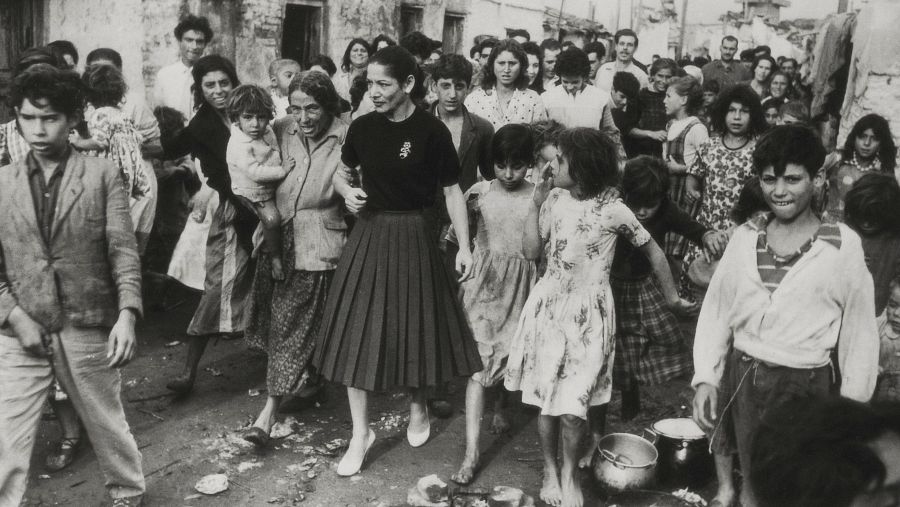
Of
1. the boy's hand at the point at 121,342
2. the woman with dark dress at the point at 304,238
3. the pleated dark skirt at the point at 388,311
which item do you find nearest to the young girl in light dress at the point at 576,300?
the pleated dark skirt at the point at 388,311

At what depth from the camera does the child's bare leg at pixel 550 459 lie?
4262 mm

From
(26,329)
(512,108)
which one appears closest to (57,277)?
(26,329)

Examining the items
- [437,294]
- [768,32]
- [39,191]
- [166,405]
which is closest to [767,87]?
[437,294]

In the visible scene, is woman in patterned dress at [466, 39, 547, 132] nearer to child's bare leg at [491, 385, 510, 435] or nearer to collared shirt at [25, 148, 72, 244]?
child's bare leg at [491, 385, 510, 435]

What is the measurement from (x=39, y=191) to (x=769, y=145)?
3032mm

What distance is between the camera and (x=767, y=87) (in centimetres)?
1141

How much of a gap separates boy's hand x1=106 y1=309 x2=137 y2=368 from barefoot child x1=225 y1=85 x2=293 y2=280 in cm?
139

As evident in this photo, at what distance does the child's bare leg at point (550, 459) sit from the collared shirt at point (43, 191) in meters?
2.44

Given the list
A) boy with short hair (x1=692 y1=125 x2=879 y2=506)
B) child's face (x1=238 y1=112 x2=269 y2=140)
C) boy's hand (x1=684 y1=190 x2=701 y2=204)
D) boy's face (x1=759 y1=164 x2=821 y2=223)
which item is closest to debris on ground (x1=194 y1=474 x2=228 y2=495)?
child's face (x1=238 y1=112 x2=269 y2=140)

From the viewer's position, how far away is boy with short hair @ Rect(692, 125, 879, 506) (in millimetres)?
3326

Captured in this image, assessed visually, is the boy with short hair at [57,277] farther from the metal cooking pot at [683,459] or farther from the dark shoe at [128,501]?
the metal cooking pot at [683,459]

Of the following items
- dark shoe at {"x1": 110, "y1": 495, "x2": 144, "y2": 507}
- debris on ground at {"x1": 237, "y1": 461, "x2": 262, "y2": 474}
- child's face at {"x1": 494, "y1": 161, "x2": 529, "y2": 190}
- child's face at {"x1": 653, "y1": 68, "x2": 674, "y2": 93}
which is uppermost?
child's face at {"x1": 653, "y1": 68, "x2": 674, "y2": 93}

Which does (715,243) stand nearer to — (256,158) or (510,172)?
(510,172)

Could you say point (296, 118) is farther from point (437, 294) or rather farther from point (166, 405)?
point (166, 405)
